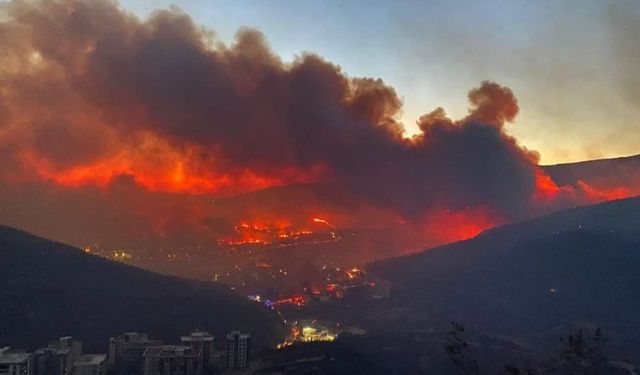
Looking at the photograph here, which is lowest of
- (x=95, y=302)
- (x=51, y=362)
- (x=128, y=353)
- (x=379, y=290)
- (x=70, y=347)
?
(x=51, y=362)

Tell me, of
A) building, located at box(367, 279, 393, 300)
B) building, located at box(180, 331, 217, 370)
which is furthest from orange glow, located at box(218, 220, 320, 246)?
building, located at box(180, 331, 217, 370)

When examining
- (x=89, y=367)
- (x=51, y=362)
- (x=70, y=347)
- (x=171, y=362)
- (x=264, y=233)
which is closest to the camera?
(x=51, y=362)

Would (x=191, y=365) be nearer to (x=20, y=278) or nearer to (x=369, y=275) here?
(x=20, y=278)

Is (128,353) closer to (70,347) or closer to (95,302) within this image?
(70,347)

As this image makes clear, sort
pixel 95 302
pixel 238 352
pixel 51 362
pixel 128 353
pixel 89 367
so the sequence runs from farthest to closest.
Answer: pixel 95 302, pixel 238 352, pixel 128 353, pixel 89 367, pixel 51 362

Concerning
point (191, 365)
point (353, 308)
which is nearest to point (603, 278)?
point (353, 308)

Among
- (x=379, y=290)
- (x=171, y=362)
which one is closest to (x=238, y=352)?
(x=171, y=362)

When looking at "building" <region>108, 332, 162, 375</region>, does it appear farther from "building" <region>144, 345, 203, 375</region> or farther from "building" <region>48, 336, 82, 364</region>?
"building" <region>48, 336, 82, 364</region>

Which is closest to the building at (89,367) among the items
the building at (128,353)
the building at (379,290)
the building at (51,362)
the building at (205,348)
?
the building at (51,362)

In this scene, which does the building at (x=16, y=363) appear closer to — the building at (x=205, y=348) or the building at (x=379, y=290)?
the building at (x=205, y=348)
